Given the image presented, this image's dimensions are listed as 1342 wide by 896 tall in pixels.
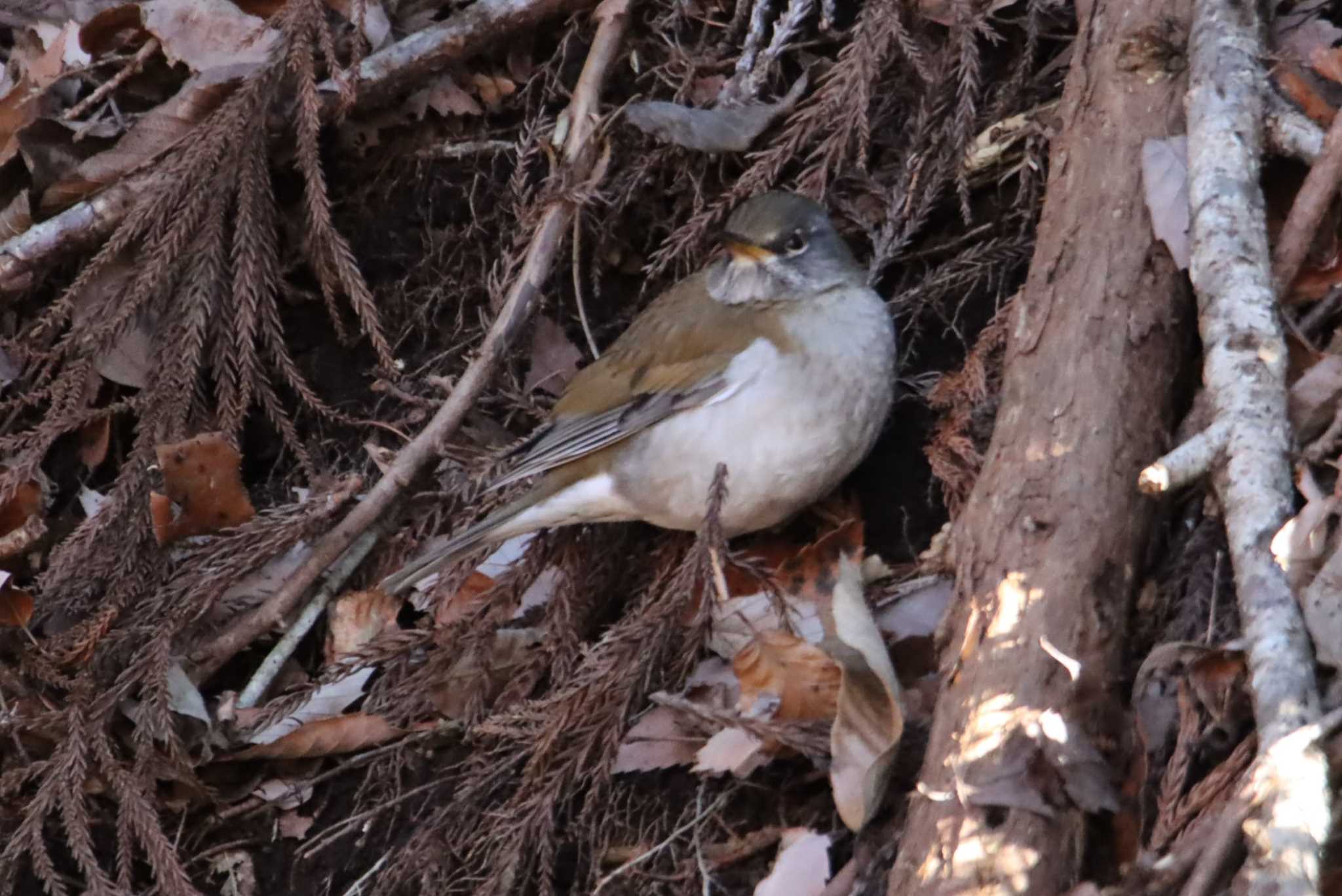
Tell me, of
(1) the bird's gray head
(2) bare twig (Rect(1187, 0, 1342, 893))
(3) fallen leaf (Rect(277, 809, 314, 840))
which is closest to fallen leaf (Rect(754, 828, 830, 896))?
(2) bare twig (Rect(1187, 0, 1342, 893))

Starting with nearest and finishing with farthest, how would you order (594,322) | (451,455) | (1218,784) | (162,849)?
(1218,784) < (162,849) < (451,455) < (594,322)

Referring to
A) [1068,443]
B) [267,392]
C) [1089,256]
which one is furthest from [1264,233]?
[267,392]

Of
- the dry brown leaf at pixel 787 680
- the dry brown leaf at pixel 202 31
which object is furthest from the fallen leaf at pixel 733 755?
the dry brown leaf at pixel 202 31

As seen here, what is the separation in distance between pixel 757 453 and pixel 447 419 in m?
0.96

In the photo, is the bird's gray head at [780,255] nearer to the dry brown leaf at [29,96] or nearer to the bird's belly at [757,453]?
the bird's belly at [757,453]

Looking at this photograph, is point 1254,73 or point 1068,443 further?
point 1254,73

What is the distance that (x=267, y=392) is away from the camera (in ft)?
14.4

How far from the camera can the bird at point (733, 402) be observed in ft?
12.3

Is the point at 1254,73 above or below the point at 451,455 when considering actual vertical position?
above

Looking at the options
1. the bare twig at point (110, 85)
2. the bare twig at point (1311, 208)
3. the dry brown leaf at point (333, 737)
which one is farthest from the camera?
the bare twig at point (110, 85)

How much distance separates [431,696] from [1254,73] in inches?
96.8

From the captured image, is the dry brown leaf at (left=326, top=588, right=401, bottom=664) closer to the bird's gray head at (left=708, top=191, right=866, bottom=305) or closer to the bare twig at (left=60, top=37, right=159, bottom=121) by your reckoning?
the bird's gray head at (left=708, top=191, right=866, bottom=305)

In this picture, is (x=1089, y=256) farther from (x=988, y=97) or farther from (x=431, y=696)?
(x=431, y=696)

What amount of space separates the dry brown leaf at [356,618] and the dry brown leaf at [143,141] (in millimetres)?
1541
